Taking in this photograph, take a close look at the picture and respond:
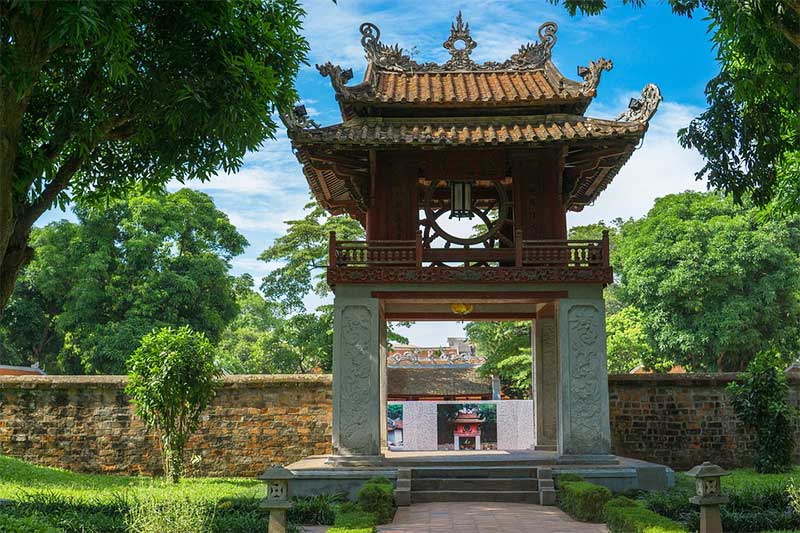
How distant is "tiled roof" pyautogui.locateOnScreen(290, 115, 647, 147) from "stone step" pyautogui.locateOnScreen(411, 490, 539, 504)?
562 cm

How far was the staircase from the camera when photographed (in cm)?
1231

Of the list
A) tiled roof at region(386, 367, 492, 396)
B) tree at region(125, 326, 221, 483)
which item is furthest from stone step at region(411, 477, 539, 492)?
tiled roof at region(386, 367, 492, 396)

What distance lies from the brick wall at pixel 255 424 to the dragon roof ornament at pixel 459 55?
675 centimetres

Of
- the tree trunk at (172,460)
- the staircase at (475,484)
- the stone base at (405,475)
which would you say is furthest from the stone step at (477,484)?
the tree trunk at (172,460)

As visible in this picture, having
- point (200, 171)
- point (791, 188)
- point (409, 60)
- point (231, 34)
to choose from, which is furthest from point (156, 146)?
point (791, 188)

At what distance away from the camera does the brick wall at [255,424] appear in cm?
1702

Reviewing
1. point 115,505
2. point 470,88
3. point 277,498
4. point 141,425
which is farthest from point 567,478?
point 141,425

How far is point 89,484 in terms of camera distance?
15.3 metres

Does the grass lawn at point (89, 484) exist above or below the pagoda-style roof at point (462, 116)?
below

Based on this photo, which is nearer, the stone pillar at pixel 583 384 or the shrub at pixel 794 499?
the shrub at pixel 794 499

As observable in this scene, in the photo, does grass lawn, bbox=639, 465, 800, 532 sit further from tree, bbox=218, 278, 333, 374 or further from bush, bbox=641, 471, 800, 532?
tree, bbox=218, 278, 333, 374

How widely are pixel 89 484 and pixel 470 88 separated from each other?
10568mm

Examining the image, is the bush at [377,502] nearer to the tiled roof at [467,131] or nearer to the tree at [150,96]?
the tree at [150,96]

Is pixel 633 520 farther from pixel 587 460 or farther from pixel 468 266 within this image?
pixel 468 266
